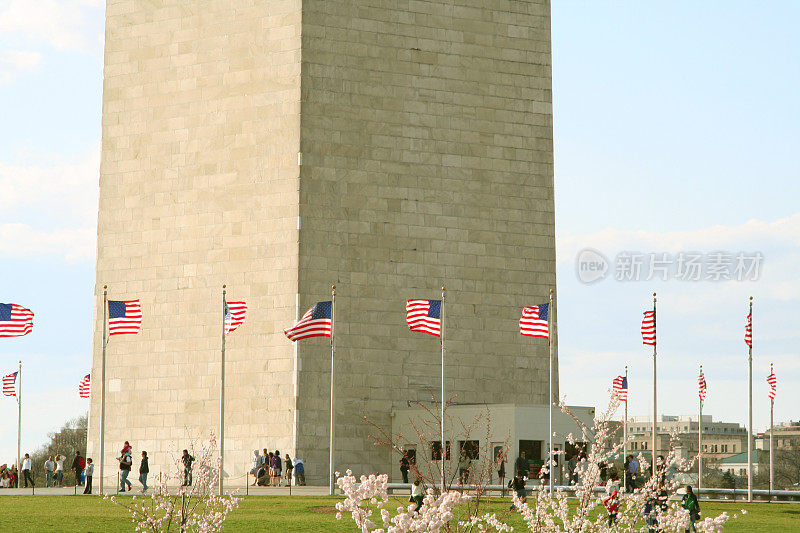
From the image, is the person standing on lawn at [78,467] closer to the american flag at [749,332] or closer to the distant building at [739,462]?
the american flag at [749,332]

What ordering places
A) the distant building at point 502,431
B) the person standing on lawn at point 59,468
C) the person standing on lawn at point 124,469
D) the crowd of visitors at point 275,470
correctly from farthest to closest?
the person standing on lawn at point 59,468, the crowd of visitors at point 275,470, the distant building at point 502,431, the person standing on lawn at point 124,469

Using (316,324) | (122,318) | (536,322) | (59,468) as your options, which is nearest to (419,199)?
(316,324)

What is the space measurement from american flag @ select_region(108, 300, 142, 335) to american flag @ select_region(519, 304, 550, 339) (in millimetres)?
11898

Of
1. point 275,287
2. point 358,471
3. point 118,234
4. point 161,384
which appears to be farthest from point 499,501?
point 118,234

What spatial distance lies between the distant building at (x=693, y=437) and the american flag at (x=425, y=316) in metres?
68.1

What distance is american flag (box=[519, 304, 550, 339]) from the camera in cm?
3650

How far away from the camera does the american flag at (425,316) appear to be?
3700 centimetres

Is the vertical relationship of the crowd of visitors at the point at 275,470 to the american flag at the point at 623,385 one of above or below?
below

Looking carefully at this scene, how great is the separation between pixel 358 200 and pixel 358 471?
10538mm

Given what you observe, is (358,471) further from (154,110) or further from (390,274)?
(154,110)

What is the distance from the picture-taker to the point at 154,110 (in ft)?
166

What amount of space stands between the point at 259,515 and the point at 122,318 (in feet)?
32.8

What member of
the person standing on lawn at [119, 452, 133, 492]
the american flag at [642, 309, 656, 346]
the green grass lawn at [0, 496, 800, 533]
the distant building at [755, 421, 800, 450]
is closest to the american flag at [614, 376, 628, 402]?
the american flag at [642, 309, 656, 346]

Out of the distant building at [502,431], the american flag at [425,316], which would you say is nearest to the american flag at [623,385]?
the distant building at [502,431]
